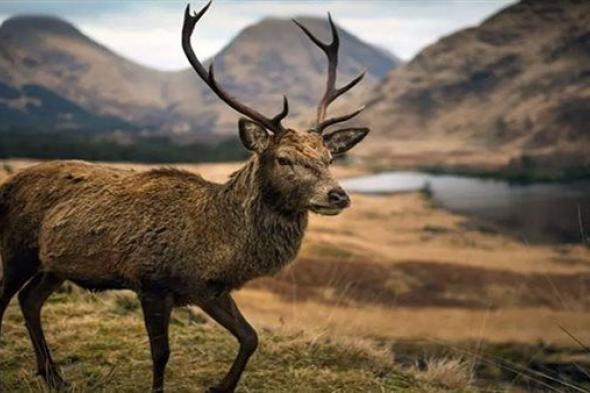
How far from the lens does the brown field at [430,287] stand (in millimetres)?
19531

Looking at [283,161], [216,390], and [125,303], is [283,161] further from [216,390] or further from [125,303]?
[125,303]

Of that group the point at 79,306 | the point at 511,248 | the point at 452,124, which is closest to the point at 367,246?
the point at 511,248

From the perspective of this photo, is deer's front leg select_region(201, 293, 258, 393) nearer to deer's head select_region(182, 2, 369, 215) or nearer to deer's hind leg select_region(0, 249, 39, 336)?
deer's head select_region(182, 2, 369, 215)

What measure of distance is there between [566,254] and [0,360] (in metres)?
31.5

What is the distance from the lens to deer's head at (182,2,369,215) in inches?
202

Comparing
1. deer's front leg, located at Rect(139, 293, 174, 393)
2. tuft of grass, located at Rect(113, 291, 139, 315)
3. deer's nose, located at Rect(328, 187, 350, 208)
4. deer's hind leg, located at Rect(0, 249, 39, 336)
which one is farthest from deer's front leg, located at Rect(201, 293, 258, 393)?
tuft of grass, located at Rect(113, 291, 139, 315)

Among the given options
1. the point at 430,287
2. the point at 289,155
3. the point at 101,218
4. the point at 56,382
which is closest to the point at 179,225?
the point at 101,218

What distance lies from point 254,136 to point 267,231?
0.73 metres

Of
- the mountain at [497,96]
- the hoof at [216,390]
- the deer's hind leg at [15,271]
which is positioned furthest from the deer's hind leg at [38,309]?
the mountain at [497,96]

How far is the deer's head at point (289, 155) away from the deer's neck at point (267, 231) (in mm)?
74

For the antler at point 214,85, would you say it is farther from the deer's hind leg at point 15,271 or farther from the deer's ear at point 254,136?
the deer's hind leg at point 15,271

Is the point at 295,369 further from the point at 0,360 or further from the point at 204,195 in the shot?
the point at 0,360

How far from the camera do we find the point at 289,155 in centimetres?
533

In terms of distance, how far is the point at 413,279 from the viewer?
27.7 metres
